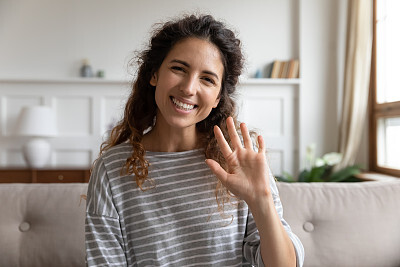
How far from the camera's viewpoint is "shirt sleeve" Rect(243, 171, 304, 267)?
1.13 m

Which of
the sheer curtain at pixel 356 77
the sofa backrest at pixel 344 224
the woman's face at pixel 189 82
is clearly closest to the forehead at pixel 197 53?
the woman's face at pixel 189 82

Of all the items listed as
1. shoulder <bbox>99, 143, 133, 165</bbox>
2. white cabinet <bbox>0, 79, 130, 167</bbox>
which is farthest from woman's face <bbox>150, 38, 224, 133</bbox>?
white cabinet <bbox>0, 79, 130, 167</bbox>

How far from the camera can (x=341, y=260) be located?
1.62 m

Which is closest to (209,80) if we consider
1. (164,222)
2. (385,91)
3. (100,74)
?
(164,222)

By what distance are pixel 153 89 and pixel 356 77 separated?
311 centimetres

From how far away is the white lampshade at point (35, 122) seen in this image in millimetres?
4102

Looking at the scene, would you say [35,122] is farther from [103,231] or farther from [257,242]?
[257,242]

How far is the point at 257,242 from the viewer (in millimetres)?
1212

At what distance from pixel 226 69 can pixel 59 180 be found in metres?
3.08

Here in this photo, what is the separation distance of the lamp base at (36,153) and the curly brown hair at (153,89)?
9.65 feet

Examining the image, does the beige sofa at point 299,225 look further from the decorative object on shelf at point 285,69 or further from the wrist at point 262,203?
the decorative object on shelf at point 285,69

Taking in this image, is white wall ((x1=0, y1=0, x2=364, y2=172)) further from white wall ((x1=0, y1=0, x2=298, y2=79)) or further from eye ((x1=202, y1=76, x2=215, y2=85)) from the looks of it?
eye ((x1=202, y1=76, x2=215, y2=85))

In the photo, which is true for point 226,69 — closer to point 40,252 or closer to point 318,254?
point 318,254

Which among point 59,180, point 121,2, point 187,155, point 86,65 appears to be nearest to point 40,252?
point 187,155
